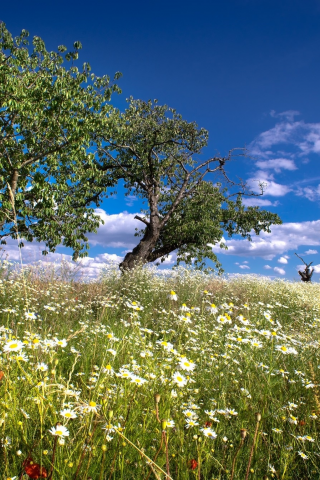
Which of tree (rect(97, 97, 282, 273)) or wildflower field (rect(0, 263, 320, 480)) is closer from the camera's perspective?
wildflower field (rect(0, 263, 320, 480))

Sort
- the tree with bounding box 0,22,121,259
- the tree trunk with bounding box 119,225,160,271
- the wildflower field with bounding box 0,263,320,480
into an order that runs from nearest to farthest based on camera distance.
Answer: the wildflower field with bounding box 0,263,320,480 < the tree with bounding box 0,22,121,259 < the tree trunk with bounding box 119,225,160,271

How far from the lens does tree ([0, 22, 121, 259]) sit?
37.5 ft

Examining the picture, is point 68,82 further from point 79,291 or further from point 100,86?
point 79,291

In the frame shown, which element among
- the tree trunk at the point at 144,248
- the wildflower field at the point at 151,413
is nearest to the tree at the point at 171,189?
the tree trunk at the point at 144,248

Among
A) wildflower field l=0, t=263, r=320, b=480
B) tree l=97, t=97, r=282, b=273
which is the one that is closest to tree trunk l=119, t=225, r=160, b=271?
tree l=97, t=97, r=282, b=273

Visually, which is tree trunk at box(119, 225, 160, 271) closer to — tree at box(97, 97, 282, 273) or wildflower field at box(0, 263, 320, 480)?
tree at box(97, 97, 282, 273)

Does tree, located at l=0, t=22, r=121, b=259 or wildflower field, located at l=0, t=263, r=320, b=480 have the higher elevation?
tree, located at l=0, t=22, r=121, b=259

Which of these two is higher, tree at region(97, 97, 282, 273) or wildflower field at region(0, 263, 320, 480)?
tree at region(97, 97, 282, 273)

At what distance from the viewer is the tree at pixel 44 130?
11438mm

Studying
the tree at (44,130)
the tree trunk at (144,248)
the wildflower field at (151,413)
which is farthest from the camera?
the tree trunk at (144,248)

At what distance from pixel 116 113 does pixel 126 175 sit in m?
3.05

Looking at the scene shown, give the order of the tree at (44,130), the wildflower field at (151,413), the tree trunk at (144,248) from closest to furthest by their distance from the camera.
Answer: the wildflower field at (151,413) → the tree at (44,130) → the tree trunk at (144,248)

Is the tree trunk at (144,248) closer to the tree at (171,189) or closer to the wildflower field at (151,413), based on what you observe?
the tree at (171,189)

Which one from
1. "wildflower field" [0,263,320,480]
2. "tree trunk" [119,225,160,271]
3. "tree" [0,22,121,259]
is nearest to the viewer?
"wildflower field" [0,263,320,480]
